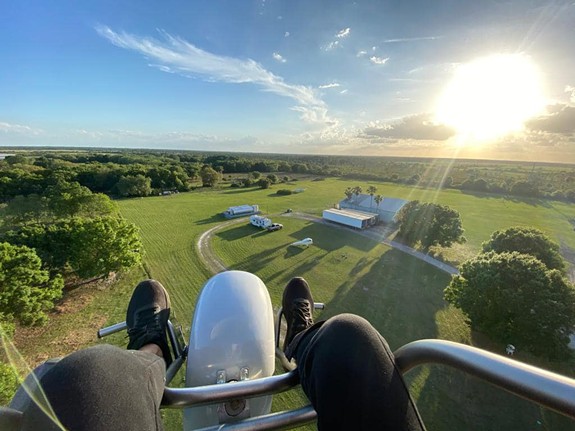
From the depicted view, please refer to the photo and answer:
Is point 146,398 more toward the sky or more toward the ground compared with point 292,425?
more toward the sky

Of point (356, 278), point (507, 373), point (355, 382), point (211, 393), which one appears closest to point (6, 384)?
point (211, 393)

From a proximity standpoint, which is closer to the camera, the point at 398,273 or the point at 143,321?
the point at 143,321

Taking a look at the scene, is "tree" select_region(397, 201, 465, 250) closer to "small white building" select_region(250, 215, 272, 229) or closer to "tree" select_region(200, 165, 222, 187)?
"small white building" select_region(250, 215, 272, 229)

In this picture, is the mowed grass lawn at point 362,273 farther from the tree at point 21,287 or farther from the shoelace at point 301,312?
the shoelace at point 301,312

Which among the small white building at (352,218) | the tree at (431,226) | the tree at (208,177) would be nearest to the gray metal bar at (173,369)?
the tree at (431,226)

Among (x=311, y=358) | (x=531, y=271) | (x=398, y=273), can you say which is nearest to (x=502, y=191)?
(x=398, y=273)

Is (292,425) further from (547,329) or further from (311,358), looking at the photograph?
(547,329)

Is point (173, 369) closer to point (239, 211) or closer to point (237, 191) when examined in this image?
point (239, 211)
